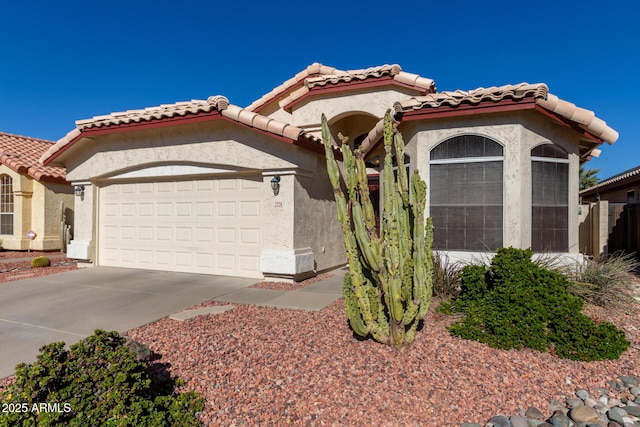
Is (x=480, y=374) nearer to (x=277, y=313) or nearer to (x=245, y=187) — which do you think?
(x=277, y=313)

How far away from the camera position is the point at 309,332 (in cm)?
481

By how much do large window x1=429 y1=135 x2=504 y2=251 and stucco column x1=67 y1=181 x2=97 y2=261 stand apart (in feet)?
30.7

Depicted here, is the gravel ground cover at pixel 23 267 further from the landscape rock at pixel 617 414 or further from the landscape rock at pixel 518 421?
the landscape rock at pixel 617 414

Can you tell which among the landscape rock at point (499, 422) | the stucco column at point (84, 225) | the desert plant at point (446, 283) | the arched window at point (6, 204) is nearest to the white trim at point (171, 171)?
the stucco column at point (84, 225)

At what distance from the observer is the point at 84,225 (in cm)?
1060

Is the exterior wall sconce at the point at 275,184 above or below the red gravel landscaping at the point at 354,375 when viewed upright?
above

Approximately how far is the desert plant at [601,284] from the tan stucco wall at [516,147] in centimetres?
93

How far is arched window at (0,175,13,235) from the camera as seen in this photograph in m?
15.1

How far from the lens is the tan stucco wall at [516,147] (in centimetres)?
707

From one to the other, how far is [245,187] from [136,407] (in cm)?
656

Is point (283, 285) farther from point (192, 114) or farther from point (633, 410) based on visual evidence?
point (633, 410)

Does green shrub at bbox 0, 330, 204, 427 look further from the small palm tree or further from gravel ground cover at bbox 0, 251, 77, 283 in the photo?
the small palm tree

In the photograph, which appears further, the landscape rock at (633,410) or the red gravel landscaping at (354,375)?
the landscape rock at (633,410)

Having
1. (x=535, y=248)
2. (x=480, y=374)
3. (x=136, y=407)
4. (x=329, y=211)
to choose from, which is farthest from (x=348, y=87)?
(x=136, y=407)
